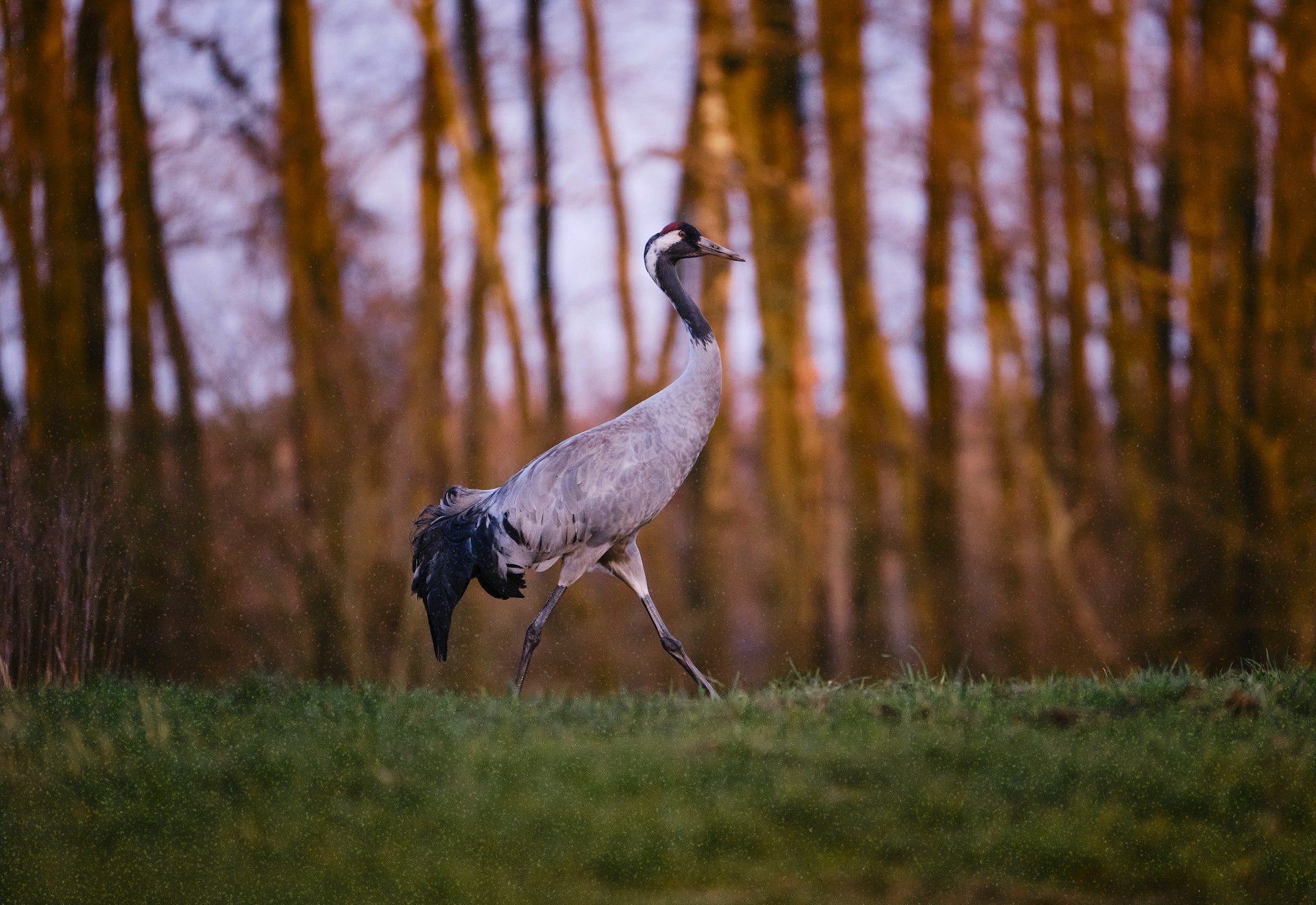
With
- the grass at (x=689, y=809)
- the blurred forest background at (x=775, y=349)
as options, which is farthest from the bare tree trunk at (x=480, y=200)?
the grass at (x=689, y=809)

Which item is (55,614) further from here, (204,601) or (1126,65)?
(1126,65)

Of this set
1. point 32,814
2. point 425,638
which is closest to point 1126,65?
point 425,638

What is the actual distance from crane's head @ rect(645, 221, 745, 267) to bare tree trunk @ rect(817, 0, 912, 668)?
4847 millimetres

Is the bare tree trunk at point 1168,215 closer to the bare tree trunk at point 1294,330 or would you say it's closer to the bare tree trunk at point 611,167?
the bare tree trunk at point 1294,330

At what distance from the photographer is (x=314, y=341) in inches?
486

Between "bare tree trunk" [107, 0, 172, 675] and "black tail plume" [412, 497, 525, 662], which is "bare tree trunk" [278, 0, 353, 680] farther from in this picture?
"black tail plume" [412, 497, 525, 662]

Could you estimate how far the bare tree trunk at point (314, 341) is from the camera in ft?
39.9

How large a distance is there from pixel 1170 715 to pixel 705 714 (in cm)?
186

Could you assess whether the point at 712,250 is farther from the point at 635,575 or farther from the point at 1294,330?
the point at 1294,330

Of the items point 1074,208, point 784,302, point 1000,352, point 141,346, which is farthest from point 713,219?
point 141,346

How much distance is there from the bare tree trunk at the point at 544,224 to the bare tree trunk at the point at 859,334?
2.22 metres

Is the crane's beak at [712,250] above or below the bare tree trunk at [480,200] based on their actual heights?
below

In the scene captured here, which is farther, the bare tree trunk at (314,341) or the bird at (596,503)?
the bare tree trunk at (314,341)

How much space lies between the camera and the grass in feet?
13.7
